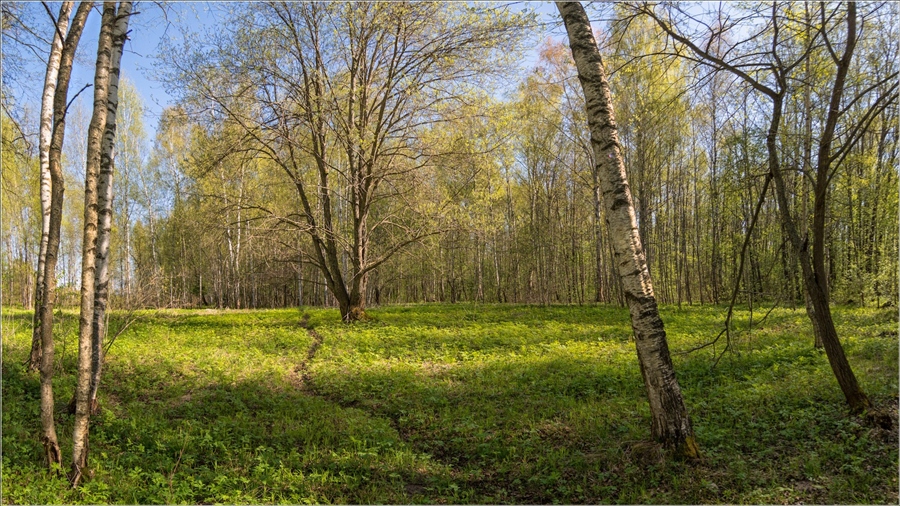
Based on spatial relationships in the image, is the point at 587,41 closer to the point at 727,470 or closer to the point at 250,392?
the point at 727,470

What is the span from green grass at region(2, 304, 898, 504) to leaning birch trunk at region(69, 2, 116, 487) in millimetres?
363

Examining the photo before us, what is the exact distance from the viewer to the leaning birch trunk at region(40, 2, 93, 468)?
423 cm

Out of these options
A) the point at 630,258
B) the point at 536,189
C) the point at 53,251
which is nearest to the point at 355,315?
the point at 53,251

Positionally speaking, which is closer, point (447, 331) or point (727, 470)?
point (727, 470)

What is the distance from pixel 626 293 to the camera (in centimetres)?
444

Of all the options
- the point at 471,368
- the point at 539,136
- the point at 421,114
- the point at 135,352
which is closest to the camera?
the point at 471,368

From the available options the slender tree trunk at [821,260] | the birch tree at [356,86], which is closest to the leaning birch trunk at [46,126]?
the birch tree at [356,86]

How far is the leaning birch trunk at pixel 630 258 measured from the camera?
4270 millimetres

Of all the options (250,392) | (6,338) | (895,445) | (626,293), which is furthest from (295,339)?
(895,445)

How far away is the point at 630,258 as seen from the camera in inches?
172

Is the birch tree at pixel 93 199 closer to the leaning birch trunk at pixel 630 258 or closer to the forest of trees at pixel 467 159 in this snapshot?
the forest of trees at pixel 467 159

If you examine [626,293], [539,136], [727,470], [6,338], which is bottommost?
[727,470]

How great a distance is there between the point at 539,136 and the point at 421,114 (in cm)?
1156

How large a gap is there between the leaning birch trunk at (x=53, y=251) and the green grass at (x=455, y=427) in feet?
1.22
